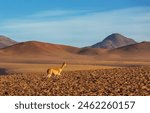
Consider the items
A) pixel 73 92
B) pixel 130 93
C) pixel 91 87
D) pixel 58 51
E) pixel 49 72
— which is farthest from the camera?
pixel 58 51

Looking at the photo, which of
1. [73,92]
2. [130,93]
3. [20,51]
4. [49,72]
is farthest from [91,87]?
[20,51]

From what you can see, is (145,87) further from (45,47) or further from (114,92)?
(45,47)

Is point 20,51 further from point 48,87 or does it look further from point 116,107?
point 116,107

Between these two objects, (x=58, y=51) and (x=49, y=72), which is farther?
(x=58, y=51)

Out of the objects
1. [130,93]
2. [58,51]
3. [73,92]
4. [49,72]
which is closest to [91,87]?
[73,92]

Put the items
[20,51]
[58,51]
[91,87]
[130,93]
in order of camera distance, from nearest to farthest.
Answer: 1. [130,93]
2. [91,87]
3. [20,51]
4. [58,51]

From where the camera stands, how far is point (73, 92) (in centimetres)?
2000

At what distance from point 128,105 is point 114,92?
18.2 feet

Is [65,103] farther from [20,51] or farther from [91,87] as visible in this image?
[20,51]

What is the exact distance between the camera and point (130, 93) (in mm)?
18516

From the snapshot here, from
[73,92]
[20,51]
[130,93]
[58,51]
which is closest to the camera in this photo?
[130,93]

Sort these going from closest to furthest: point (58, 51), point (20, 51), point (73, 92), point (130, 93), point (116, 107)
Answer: point (116, 107) < point (130, 93) < point (73, 92) < point (20, 51) < point (58, 51)

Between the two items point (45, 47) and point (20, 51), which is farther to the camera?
point (45, 47)

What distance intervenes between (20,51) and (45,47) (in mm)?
18028
